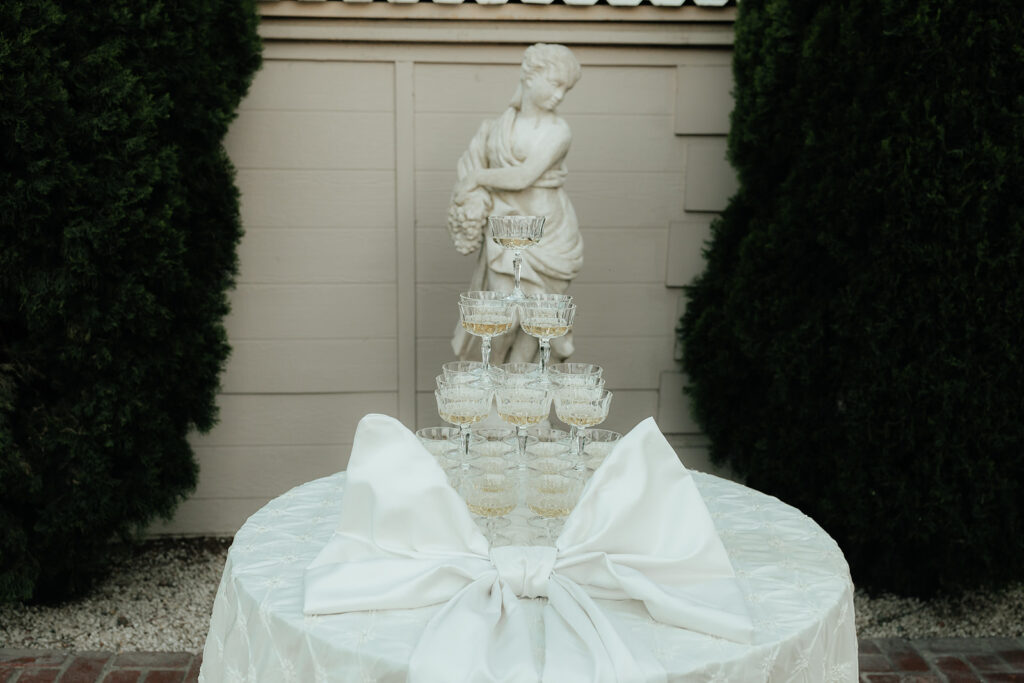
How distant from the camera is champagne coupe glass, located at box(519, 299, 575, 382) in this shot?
199 centimetres

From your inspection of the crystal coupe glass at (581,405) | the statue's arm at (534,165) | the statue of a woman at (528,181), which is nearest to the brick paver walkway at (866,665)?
the statue of a woman at (528,181)

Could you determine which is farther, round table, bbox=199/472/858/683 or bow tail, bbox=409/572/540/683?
round table, bbox=199/472/858/683

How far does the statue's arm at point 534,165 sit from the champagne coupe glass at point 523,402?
4.09 ft

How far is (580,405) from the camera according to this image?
6.03 ft

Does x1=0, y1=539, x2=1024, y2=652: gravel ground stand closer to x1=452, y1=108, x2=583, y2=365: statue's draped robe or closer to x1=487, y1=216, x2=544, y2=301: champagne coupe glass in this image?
x1=452, y1=108, x2=583, y2=365: statue's draped robe

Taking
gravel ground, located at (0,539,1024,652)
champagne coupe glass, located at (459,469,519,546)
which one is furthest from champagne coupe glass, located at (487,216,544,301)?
gravel ground, located at (0,539,1024,652)

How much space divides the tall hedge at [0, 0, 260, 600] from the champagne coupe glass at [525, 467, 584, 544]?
189 cm

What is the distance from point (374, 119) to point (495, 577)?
8.56 ft

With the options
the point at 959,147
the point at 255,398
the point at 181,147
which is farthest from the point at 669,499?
the point at 255,398

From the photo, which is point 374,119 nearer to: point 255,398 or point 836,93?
point 255,398

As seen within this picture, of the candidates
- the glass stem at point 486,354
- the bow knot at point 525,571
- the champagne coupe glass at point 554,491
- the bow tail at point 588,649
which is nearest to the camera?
the bow tail at point 588,649

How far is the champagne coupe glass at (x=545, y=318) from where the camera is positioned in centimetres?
199

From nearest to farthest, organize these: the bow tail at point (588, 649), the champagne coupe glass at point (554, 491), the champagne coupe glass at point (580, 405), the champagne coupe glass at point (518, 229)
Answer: the bow tail at point (588, 649)
the champagne coupe glass at point (554, 491)
the champagne coupe glass at point (580, 405)
the champagne coupe glass at point (518, 229)

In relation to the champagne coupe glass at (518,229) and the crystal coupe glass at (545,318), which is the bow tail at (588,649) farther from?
the champagne coupe glass at (518,229)
